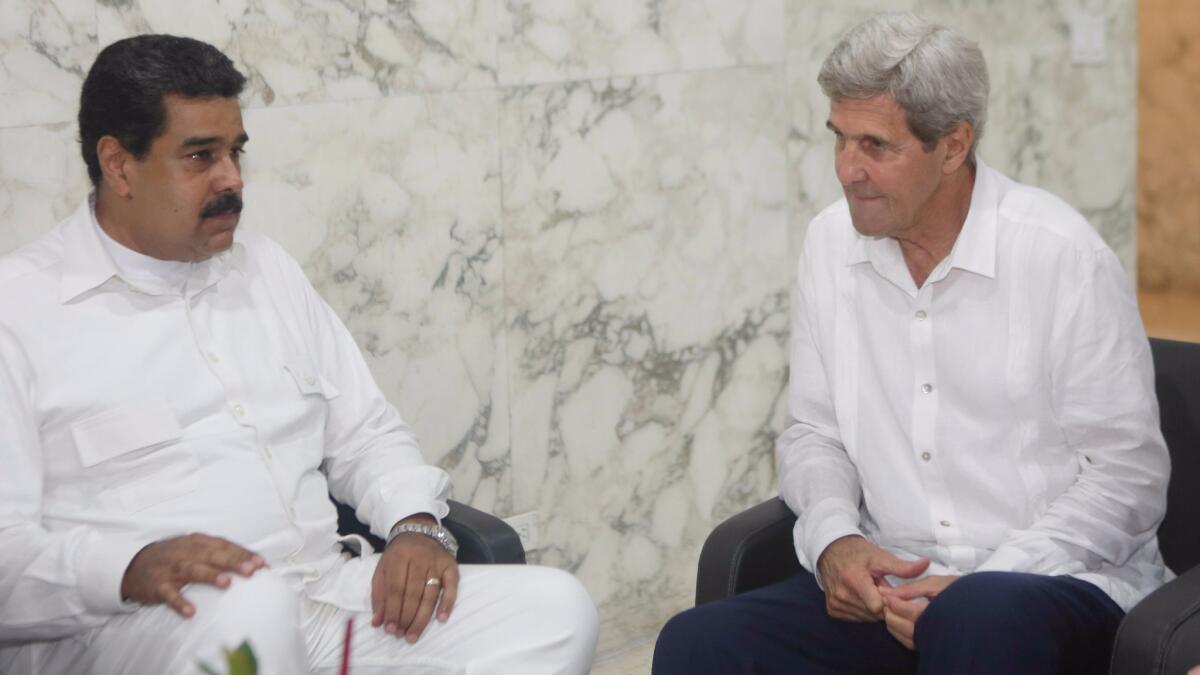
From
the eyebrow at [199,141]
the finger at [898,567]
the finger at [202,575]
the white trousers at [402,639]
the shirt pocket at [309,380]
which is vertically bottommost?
the white trousers at [402,639]

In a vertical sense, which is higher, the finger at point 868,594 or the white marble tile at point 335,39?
the white marble tile at point 335,39

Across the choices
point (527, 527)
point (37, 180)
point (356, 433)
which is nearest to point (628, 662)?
point (527, 527)

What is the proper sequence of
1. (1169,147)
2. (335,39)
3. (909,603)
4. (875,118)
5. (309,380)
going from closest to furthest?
(909,603)
(875,118)
(309,380)
(335,39)
(1169,147)

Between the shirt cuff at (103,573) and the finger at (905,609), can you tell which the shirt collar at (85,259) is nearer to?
the shirt cuff at (103,573)

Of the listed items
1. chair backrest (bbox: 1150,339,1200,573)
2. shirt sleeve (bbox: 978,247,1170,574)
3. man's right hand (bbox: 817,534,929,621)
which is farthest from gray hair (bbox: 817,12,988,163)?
man's right hand (bbox: 817,534,929,621)

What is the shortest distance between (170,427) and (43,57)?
2.49ft

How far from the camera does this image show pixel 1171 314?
6.57 meters

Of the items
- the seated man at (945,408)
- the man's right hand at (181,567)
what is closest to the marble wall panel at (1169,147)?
the seated man at (945,408)

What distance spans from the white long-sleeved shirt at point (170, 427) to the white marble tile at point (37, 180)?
0.26 meters

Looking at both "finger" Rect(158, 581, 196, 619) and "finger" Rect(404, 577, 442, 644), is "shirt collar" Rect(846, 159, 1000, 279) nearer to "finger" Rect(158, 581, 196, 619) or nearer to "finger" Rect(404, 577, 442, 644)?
"finger" Rect(404, 577, 442, 644)

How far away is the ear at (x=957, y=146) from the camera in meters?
2.41

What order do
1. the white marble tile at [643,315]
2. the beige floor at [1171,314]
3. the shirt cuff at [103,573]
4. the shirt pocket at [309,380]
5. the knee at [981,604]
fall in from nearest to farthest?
1. the knee at [981,604]
2. the shirt cuff at [103,573]
3. the shirt pocket at [309,380]
4. the white marble tile at [643,315]
5. the beige floor at [1171,314]

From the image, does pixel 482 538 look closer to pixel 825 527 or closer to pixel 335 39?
pixel 825 527

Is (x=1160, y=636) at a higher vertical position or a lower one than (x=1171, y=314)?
higher
